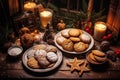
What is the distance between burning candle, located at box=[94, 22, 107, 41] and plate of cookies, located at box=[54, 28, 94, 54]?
0.54 ft

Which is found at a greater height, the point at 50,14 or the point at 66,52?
the point at 50,14

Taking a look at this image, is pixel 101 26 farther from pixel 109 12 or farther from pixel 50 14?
pixel 50 14

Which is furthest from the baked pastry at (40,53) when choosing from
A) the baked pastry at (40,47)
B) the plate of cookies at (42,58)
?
the baked pastry at (40,47)

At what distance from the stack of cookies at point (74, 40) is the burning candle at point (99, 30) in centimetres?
19

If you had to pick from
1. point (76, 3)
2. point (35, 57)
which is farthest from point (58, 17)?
point (35, 57)

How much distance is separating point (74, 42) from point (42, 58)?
45cm

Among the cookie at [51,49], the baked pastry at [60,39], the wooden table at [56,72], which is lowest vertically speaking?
the wooden table at [56,72]

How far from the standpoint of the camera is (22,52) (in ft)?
7.56

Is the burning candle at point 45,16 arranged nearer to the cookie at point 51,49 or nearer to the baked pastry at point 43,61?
the cookie at point 51,49

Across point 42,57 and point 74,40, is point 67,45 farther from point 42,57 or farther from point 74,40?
point 42,57

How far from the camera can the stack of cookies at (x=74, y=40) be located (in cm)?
229

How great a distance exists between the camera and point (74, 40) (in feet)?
7.59

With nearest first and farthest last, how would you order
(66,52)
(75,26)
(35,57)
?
(35,57) → (66,52) → (75,26)

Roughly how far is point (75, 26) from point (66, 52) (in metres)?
0.53
